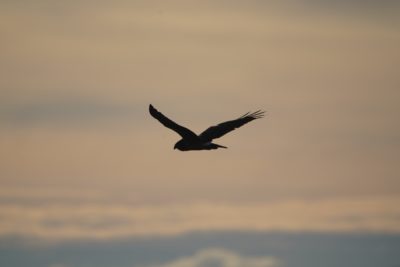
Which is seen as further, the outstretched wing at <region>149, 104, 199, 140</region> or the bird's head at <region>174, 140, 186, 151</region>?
the bird's head at <region>174, 140, 186, 151</region>

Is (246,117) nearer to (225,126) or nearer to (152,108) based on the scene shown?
(225,126)

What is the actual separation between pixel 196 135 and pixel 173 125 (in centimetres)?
137

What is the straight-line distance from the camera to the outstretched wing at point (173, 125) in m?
74.0

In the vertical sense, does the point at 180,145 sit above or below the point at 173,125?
below

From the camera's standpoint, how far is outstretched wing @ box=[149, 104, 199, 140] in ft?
243

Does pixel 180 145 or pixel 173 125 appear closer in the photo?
pixel 173 125

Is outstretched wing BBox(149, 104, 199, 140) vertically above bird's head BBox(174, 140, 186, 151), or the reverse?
outstretched wing BBox(149, 104, 199, 140)

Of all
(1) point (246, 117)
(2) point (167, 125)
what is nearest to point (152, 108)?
(2) point (167, 125)

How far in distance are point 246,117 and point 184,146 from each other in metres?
4.56

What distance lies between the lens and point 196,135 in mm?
74688

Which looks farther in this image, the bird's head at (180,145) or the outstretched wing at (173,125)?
the bird's head at (180,145)

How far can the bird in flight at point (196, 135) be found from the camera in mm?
74250

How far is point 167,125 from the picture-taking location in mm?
74688

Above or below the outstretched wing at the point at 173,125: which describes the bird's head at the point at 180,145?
below
